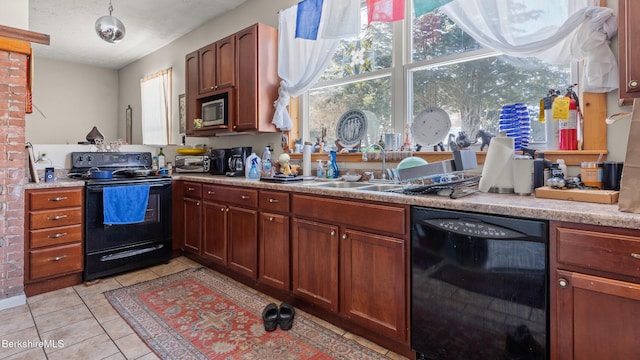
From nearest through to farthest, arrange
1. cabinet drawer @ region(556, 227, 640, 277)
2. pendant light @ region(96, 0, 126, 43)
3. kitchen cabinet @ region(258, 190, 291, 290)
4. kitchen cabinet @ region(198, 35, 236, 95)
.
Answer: cabinet drawer @ region(556, 227, 640, 277)
kitchen cabinet @ region(258, 190, 291, 290)
pendant light @ region(96, 0, 126, 43)
kitchen cabinet @ region(198, 35, 236, 95)

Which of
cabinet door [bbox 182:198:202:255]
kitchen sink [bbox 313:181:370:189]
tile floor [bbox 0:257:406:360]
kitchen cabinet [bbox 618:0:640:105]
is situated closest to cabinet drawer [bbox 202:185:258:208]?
cabinet door [bbox 182:198:202:255]

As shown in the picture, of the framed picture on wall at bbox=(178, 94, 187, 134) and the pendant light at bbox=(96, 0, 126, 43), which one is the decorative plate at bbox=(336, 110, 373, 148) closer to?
the pendant light at bbox=(96, 0, 126, 43)

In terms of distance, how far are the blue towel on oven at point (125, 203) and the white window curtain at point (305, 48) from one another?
1442 millimetres

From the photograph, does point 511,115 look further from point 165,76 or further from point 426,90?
point 165,76

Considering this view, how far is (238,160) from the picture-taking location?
338 centimetres

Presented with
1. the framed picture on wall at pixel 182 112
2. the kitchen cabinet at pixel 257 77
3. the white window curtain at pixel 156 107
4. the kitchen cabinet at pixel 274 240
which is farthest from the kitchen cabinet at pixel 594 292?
the white window curtain at pixel 156 107

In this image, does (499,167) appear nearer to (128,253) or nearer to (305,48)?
(305,48)

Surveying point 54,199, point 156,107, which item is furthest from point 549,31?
point 156,107

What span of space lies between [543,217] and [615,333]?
447mm

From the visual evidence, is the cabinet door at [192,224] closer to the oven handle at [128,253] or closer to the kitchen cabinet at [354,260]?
the oven handle at [128,253]

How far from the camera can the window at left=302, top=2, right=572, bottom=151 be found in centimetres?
204

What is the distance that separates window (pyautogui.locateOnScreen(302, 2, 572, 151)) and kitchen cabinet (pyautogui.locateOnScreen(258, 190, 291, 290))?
962mm

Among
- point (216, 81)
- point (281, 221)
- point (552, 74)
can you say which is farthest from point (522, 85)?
point (216, 81)

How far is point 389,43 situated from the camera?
8.82 feet
